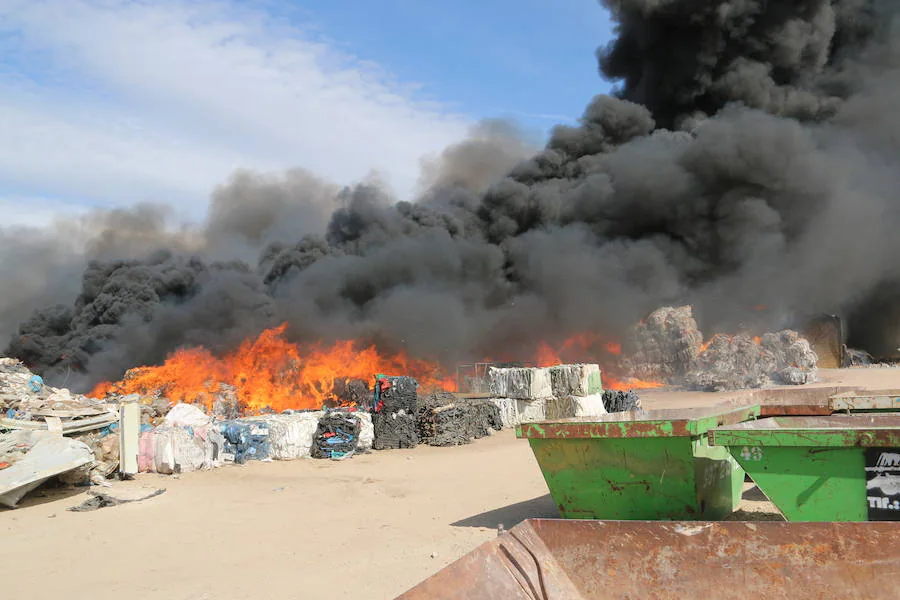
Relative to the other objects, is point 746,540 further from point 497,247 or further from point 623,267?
point 497,247

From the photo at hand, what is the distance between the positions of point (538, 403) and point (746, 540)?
14008mm

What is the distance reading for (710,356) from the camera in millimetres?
26953

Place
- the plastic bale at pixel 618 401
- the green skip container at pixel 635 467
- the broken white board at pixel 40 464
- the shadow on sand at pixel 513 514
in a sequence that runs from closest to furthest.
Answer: the green skip container at pixel 635 467, the shadow on sand at pixel 513 514, the broken white board at pixel 40 464, the plastic bale at pixel 618 401

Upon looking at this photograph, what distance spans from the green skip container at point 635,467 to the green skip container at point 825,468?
708mm

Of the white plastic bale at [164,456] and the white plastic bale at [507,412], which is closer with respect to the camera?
the white plastic bale at [164,456]

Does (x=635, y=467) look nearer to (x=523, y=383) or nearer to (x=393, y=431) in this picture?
(x=393, y=431)

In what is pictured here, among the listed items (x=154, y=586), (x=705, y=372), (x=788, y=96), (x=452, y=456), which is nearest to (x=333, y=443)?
(x=452, y=456)

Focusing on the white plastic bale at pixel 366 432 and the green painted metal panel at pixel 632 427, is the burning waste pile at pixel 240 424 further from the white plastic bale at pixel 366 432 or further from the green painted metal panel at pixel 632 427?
the green painted metal panel at pixel 632 427

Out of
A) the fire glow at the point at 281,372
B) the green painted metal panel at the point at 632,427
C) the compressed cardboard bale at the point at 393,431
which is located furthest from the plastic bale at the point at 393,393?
the green painted metal panel at the point at 632,427

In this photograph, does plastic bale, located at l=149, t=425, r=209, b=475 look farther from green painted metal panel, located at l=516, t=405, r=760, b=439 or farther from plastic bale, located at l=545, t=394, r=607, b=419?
plastic bale, located at l=545, t=394, r=607, b=419

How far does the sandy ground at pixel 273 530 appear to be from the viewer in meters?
6.27

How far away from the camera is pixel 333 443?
14203 mm

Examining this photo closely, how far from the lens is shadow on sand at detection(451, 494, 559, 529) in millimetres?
8094

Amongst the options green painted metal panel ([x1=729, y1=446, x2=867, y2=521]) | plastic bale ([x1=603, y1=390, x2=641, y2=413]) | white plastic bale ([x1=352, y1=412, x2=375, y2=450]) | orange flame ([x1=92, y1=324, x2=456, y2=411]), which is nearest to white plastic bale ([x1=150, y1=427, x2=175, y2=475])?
white plastic bale ([x1=352, y1=412, x2=375, y2=450])
